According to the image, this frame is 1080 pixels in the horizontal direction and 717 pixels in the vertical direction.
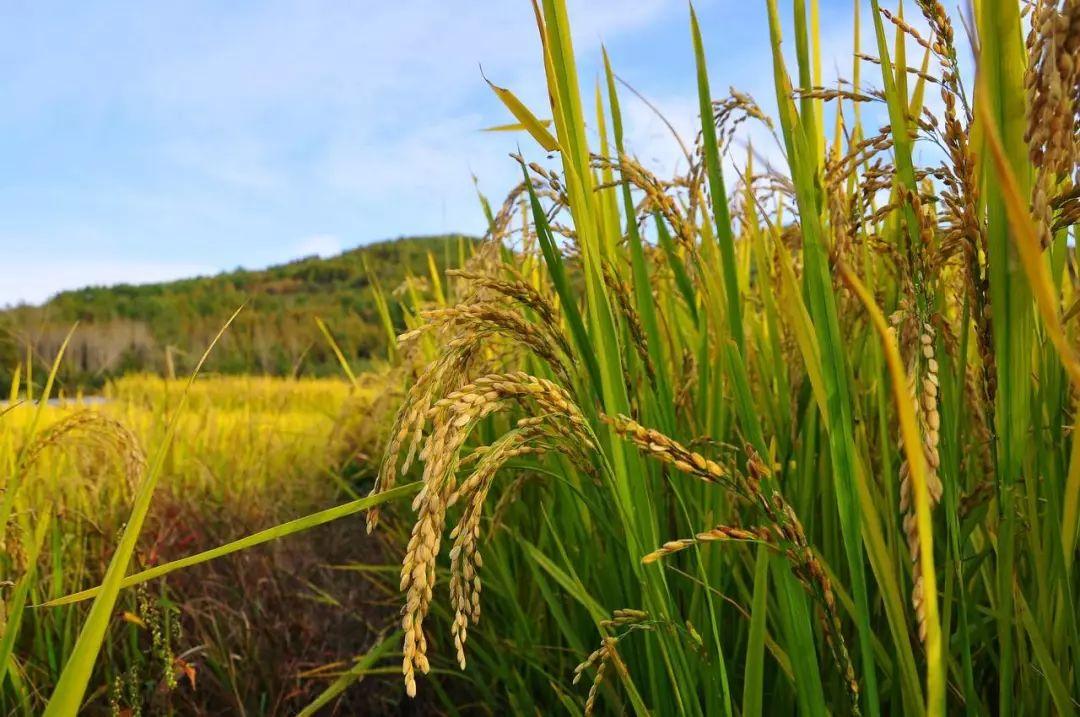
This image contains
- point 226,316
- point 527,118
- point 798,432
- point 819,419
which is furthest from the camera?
point 226,316

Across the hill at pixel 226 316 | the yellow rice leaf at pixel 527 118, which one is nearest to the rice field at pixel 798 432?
the yellow rice leaf at pixel 527 118

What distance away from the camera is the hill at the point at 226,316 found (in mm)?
12000

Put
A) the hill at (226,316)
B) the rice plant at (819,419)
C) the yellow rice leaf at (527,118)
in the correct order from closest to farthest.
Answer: the rice plant at (819,419), the yellow rice leaf at (527,118), the hill at (226,316)

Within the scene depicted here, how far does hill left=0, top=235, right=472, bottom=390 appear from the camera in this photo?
472 inches

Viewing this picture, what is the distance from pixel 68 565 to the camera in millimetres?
2730

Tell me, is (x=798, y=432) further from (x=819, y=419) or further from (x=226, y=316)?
(x=226, y=316)

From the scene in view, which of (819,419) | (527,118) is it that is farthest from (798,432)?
(527,118)

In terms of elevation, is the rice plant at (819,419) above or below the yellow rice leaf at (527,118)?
below

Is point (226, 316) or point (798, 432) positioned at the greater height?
point (226, 316)

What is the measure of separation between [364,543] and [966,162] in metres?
3.16

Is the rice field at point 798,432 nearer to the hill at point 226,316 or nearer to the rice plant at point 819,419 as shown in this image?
the rice plant at point 819,419

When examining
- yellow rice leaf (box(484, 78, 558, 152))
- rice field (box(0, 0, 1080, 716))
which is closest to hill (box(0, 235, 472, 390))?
rice field (box(0, 0, 1080, 716))

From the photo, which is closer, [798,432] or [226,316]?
[798,432]

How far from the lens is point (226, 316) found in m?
9.90
